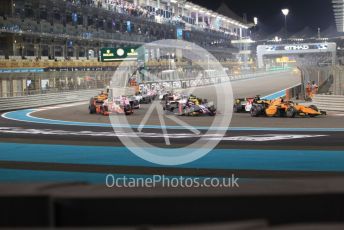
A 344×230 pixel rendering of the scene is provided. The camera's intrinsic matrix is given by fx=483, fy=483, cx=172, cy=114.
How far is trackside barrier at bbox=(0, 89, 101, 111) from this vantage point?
32.1 metres

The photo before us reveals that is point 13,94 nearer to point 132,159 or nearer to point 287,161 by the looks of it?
point 132,159

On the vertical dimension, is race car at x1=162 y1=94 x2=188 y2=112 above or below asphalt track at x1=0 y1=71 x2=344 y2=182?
above

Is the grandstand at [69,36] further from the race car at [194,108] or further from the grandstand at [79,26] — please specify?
the race car at [194,108]

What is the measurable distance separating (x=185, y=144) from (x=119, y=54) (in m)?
31.0

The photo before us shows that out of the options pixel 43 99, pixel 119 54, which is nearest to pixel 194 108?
pixel 43 99

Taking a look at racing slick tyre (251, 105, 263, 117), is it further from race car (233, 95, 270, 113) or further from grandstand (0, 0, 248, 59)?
grandstand (0, 0, 248, 59)

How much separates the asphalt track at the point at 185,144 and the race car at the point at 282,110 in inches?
59.4

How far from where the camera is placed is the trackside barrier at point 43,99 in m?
32.1

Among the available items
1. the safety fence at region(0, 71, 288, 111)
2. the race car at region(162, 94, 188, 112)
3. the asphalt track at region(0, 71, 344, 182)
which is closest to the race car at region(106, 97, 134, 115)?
the race car at region(162, 94, 188, 112)

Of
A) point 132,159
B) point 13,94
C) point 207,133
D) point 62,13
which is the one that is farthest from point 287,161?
point 62,13

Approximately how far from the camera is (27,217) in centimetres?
307

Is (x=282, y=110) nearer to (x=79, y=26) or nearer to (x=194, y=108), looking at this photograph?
(x=194, y=108)

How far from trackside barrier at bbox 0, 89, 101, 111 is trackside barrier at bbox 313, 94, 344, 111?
19427mm

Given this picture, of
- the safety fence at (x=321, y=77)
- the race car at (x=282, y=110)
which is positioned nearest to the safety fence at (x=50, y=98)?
the race car at (x=282, y=110)
